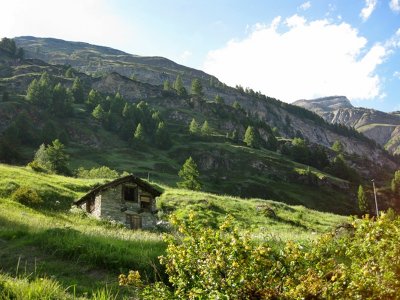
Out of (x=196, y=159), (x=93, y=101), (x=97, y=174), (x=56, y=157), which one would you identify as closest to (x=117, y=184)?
(x=97, y=174)

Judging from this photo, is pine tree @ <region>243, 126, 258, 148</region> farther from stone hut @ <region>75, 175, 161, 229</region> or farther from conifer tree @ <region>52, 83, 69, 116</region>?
stone hut @ <region>75, 175, 161, 229</region>

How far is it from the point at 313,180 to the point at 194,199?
84561 millimetres

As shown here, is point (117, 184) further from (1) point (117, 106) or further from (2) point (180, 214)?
(1) point (117, 106)

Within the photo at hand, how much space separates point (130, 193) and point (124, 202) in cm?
142

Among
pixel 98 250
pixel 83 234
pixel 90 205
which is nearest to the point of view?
pixel 98 250

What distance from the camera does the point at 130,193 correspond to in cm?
4862

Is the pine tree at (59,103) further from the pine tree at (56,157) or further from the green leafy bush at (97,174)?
the green leafy bush at (97,174)

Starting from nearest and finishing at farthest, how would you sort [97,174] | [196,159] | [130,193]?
[130,193] < [97,174] < [196,159]

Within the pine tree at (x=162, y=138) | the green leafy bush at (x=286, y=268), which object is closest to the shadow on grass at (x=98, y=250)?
the green leafy bush at (x=286, y=268)

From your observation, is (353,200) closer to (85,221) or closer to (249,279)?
(85,221)

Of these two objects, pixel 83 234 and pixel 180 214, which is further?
pixel 180 214

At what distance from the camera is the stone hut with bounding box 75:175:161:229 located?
4650 cm

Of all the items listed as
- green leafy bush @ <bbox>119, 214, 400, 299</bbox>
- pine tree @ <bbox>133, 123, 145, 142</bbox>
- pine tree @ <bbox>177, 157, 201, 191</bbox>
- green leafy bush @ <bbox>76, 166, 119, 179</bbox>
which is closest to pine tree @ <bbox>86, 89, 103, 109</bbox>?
pine tree @ <bbox>133, 123, 145, 142</bbox>

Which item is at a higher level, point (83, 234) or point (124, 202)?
point (83, 234)
